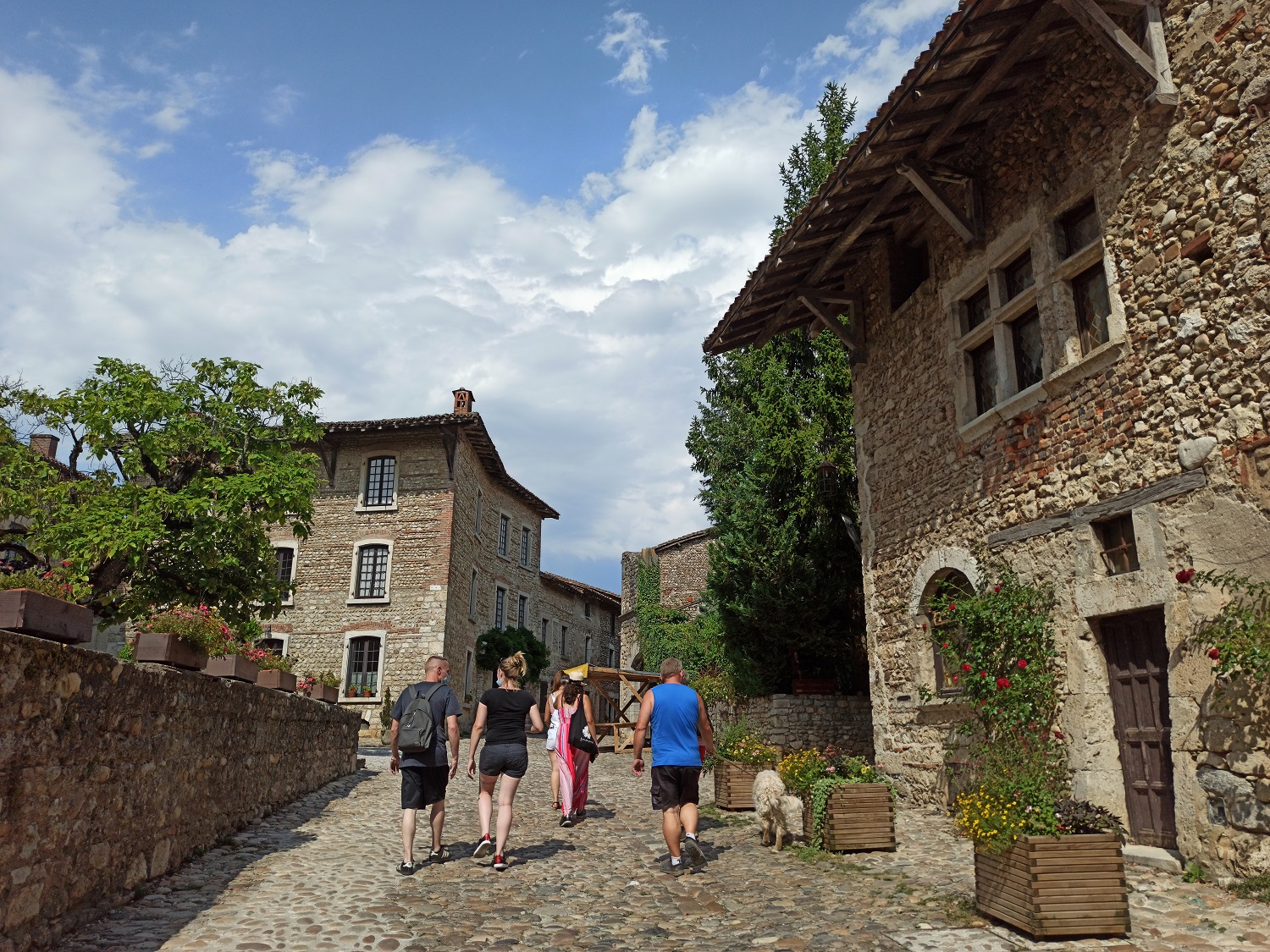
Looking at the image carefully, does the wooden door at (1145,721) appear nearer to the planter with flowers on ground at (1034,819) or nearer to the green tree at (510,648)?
the planter with flowers on ground at (1034,819)

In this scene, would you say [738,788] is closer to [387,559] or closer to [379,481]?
[387,559]

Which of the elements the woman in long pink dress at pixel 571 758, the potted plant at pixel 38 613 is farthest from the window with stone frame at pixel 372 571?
the potted plant at pixel 38 613

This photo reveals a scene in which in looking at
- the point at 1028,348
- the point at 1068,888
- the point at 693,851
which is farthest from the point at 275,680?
the point at 1028,348

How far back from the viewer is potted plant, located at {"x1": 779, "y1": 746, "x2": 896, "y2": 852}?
22.8ft

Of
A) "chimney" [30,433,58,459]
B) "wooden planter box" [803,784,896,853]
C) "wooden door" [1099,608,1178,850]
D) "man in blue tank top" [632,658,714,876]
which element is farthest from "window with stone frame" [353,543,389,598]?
"wooden door" [1099,608,1178,850]

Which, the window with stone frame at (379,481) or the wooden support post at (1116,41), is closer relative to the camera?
the wooden support post at (1116,41)

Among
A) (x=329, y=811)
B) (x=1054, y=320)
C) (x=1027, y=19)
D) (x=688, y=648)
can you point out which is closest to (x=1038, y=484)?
(x=1054, y=320)

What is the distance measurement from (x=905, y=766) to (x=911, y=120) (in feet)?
21.1

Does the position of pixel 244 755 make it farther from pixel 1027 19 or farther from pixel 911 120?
pixel 1027 19

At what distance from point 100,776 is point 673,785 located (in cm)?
361

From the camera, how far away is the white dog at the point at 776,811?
7254 mm

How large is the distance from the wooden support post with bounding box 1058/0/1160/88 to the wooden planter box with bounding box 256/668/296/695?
8863mm

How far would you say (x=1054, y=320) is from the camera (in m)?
7.54

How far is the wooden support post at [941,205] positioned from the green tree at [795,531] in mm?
4777
